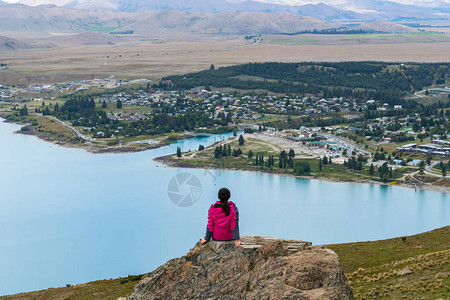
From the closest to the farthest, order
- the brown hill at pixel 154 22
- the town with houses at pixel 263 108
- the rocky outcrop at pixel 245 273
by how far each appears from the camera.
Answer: the rocky outcrop at pixel 245 273
the town with houses at pixel 263 108
the brown hill at pixel 154 22

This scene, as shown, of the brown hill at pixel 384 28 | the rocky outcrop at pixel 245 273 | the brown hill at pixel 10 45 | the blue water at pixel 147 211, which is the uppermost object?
the brown hill at pixel 384 28

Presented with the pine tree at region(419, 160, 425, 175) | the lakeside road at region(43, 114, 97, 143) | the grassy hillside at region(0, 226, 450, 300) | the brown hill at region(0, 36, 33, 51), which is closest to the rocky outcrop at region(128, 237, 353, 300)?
the grassy hillside at region(0, 226, 450, 300)

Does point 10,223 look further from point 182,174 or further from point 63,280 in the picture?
point 182,174

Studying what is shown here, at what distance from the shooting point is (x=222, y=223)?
227 inches

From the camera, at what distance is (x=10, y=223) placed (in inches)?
972

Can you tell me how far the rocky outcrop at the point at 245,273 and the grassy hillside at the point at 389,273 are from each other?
370 centimetres

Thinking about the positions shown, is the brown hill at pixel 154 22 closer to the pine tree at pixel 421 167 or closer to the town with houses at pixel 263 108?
the town with houses at pixel 263 108

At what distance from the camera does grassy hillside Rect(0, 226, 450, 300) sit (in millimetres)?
9125

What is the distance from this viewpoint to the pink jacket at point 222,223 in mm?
5750

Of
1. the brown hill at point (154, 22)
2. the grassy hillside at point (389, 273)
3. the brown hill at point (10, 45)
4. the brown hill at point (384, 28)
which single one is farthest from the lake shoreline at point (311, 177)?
the brown hill at point (154, 22)

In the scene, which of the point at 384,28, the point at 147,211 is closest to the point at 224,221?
the point at 147,211

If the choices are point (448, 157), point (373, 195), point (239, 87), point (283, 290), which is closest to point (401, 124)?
point (448, 157)

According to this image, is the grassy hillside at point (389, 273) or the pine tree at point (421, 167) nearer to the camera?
the grassy hillside at point (389, 273)

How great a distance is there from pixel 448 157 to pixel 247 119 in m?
18.6
